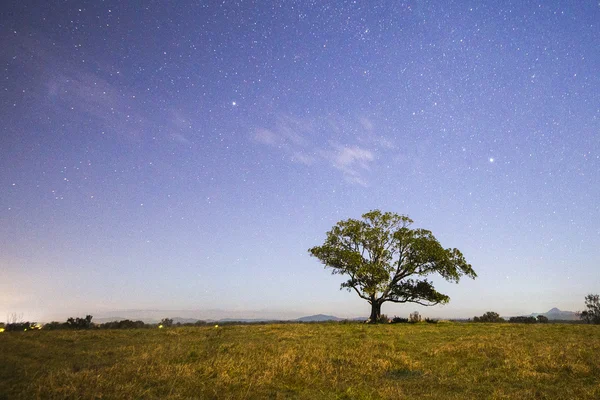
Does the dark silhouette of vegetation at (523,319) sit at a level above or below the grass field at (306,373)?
below

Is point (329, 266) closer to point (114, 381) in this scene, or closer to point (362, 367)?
point (362, 367)

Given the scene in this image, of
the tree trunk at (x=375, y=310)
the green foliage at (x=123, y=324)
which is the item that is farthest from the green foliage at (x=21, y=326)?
the tree trunk at (x=375, y=310)

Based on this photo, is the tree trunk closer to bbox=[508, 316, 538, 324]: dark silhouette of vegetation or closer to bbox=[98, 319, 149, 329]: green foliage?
bbox=[508, 316, 538, 324]: dark silhouette of vegetation

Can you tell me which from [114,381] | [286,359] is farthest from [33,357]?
[286,359]

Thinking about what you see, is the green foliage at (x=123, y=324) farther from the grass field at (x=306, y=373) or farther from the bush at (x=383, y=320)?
the bush at (x=383, y=320)

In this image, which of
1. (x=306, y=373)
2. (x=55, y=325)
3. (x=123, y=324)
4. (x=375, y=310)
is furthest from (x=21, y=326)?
(x=375, y=310)

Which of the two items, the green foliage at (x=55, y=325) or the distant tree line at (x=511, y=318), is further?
the distant tree line at (x=511, y=318)

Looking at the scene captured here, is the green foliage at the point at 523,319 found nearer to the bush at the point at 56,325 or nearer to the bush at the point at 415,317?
the bush at the point at 415,317

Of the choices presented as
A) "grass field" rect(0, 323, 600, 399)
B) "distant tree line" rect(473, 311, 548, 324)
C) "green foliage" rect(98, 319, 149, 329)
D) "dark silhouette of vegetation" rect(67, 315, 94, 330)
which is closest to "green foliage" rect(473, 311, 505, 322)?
"distant tree line" rect(473, 311, 548, 324)

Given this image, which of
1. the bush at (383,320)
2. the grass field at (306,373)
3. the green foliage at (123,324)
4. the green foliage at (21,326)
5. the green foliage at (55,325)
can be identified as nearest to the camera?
the grass field at (306,373)

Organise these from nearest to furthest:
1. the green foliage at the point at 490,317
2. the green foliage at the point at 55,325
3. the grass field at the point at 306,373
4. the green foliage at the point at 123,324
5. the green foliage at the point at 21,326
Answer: the grass field at the point at 306,373, the green foliage at the point at 21,326, the green foliage at the point at 55,325, the green foliage at the point at 123,324, the green foliage at the point at 490,317

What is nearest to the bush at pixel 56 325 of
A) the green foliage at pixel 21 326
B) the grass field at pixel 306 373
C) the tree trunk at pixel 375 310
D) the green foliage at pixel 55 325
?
the green foliage at pixel 55 325

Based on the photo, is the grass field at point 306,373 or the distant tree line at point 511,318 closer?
the grass field at point 306,373

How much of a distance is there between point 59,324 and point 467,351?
33875 mm
